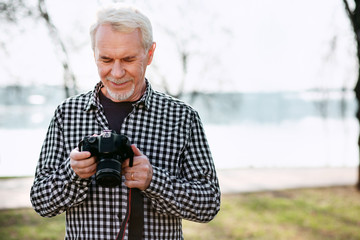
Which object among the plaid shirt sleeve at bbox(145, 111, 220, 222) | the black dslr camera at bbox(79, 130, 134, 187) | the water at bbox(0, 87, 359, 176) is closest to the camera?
the black dslr camera at bbox(79, 130, 134, 187)

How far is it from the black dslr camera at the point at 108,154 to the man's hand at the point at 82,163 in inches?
1.0

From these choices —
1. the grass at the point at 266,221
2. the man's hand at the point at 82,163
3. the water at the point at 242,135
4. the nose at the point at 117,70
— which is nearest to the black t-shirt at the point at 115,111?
the nose at the point at 117,70

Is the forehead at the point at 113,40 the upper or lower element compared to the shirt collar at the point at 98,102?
upper

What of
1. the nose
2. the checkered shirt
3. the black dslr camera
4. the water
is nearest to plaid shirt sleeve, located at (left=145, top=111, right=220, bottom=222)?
the checkered shirt

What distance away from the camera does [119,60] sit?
63.0 inches

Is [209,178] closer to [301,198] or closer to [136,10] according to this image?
[136,10]

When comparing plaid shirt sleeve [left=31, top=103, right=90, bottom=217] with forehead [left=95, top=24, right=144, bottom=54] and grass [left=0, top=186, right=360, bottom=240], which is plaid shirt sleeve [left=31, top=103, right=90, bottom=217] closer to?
forehead [left=95, top=24, right=144, bottom=54]

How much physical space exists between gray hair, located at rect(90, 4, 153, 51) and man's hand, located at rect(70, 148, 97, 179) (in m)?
0.49

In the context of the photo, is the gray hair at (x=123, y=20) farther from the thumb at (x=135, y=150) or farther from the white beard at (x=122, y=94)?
the thumb at (x=135, y=150)

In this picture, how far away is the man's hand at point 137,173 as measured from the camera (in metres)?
1.45

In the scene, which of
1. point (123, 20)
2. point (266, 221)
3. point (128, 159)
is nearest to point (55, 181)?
point (128, 159)

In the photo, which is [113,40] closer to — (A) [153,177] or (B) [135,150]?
(B) [135,150]

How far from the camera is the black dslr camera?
1375mm

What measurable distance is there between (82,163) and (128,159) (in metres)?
0.17
